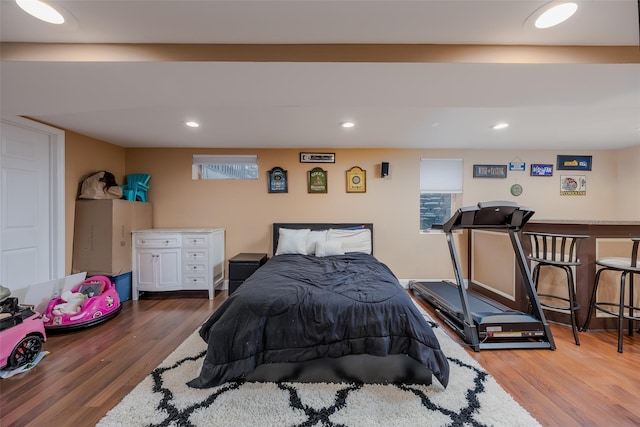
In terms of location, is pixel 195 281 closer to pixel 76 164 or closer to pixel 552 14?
pixel 76 164

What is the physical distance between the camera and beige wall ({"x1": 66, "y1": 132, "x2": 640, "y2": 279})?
153 inches

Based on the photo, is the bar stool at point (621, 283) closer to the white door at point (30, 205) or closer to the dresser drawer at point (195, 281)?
the dresser drawer at point (195, 281)

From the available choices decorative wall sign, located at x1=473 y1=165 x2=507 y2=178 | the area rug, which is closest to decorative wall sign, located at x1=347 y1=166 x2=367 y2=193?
decorative wall sign, located at x1=473 y1=165 x2=507 y2=178

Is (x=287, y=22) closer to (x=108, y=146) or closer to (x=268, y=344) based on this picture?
(x=268, y=344)

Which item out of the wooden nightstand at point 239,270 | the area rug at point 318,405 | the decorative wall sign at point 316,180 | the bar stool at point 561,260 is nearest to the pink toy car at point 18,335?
the area rug at point 318,405

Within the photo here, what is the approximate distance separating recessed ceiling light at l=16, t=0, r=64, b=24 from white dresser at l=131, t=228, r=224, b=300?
8.19 ft

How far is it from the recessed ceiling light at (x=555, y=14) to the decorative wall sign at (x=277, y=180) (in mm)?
3105

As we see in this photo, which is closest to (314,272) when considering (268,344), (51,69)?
(268,344)

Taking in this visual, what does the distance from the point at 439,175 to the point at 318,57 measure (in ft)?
10.5

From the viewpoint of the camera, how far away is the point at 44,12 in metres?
1.24

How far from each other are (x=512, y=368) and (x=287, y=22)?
9.26ft

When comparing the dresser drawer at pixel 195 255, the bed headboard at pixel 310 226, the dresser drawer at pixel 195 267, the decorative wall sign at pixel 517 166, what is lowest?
the dresser drawer at pixel 195 267

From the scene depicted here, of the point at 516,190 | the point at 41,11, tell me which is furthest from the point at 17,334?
the point at 516,190

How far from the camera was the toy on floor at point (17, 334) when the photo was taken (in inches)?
71.1
